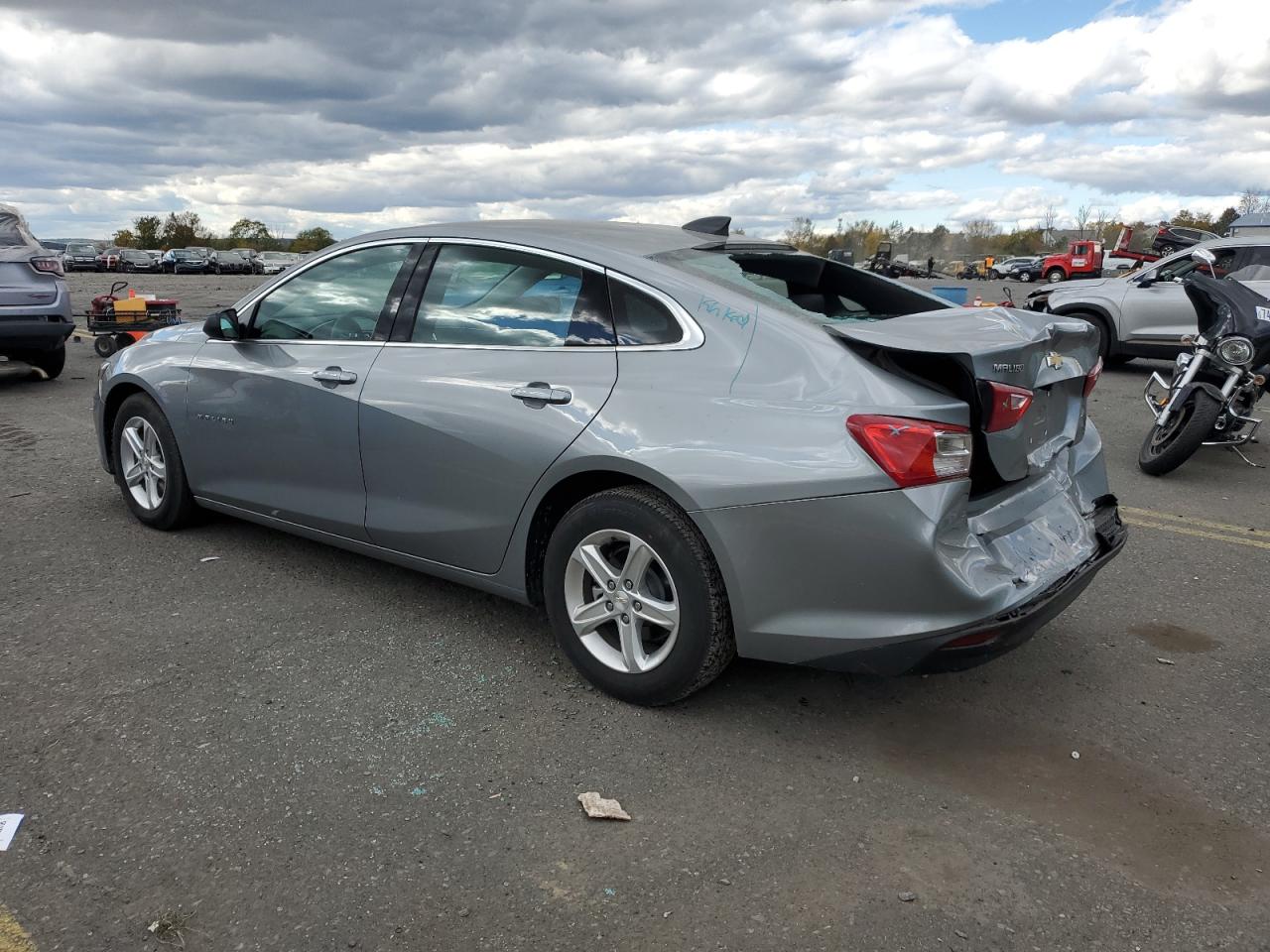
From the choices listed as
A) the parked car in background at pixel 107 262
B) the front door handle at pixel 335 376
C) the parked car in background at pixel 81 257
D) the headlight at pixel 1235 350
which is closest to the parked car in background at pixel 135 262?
the parked car in background at pixel 107 262

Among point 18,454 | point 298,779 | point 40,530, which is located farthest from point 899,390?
point 18,454

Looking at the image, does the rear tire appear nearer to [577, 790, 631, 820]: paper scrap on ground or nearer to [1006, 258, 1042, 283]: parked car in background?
[577, 790, 631, 820]: paper scrap on ground

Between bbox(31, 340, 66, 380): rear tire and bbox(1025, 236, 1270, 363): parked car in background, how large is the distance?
10.9 meters

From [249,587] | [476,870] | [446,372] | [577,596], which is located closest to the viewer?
[476,870]

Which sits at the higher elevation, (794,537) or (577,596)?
(794,537)

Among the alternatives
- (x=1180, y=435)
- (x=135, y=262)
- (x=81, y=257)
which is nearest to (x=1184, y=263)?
(x=1180, y=435)

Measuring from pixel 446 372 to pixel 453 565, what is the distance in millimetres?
748

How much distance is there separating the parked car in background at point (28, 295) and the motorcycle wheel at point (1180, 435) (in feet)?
31.5

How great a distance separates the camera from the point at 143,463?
519cm

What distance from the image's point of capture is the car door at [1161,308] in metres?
11.5

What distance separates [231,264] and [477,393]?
65896 mm

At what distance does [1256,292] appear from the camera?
7363 millimetres

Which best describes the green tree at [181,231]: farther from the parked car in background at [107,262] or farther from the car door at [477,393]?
the car door at [477,393]

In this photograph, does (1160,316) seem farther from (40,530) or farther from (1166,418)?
(40,530)
